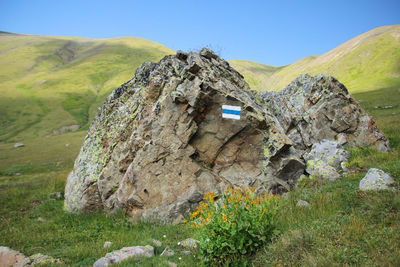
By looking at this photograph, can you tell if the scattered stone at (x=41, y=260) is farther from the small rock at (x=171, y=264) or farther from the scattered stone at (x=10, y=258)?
the small rock at (x=171, y=264)

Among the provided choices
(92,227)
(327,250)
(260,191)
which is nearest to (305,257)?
(327,250)

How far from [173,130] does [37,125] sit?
9618 cm

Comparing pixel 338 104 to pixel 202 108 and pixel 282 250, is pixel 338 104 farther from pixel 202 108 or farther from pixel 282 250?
pixel 282 250

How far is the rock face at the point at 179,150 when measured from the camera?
10602 millimetres

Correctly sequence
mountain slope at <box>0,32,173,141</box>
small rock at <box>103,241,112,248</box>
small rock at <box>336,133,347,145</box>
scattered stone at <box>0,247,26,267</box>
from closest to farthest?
scattered stone at <box>0,247,26,267</box>
small rock at <box>103,241,112,248</box>
small rock at <box>336,133,347,145</box>
mountain slope at <box>0,32,173,141</box>

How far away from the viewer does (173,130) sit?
11.1 meters

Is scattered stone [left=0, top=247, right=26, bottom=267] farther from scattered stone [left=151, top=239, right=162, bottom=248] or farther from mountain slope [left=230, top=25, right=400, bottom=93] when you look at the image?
mountain slope [left=230, top=25, right=400, bottom=93]

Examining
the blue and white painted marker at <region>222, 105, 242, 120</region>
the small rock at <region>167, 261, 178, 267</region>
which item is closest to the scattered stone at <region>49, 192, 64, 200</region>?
the blue and white painted marker at <region>222, 105, 242, 120</region>

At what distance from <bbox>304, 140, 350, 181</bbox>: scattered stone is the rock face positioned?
0.59 metres

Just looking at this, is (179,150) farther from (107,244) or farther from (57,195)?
(57,195)

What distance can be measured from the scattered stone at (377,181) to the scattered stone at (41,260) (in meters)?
10.0

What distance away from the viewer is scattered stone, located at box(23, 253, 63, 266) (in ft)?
23.4

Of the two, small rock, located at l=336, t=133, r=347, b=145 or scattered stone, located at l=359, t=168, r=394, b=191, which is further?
small rock, located at l=336, t=133, r=347, b=145

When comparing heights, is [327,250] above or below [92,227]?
above
